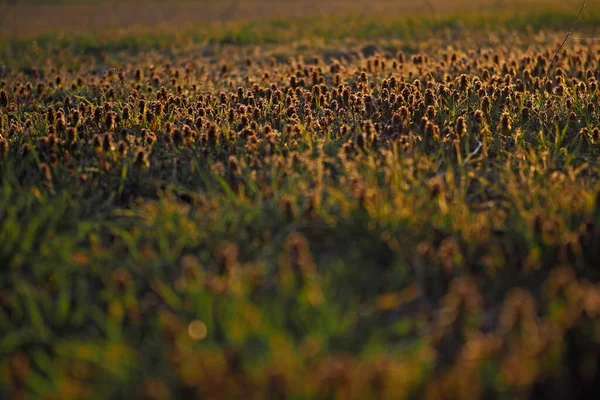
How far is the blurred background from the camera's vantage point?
16.2 metres

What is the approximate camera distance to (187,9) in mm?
20594

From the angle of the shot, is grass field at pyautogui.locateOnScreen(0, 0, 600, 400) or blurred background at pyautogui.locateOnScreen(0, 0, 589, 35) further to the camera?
blurred background at pyautogui.locateOnScreen(0, 0, 589, 35)

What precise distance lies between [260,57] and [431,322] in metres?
7.60

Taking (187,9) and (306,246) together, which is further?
(187,9)

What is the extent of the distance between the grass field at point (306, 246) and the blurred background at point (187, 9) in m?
10.5

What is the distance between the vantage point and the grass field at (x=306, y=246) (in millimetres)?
2562

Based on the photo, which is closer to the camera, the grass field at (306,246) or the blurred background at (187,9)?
the grass field at (306,246)

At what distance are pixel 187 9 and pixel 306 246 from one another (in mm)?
18739

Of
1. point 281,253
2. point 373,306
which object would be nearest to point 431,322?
point 373,306

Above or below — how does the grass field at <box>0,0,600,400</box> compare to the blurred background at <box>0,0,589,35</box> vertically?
below

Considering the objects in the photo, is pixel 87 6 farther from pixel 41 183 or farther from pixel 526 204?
pixel 526 204

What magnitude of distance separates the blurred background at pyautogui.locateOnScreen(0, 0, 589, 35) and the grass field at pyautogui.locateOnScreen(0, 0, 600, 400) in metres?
10.5

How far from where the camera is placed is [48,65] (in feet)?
31.1

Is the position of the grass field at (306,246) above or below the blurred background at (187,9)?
below
